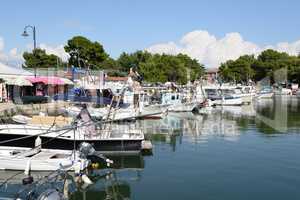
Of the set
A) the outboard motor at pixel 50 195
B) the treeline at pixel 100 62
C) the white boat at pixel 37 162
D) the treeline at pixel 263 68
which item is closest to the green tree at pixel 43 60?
the treeline at pixel 100 62

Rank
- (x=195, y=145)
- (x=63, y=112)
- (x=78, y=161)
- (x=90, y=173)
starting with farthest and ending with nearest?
(x=63, y=112), (x=195, y=145), (x=90, y=173), (x=78, y=161)

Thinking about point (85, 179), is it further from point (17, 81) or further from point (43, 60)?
point (43, 60)

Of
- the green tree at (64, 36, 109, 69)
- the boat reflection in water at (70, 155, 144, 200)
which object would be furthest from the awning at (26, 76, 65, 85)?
the green tree at (64, 36, 109, 69)

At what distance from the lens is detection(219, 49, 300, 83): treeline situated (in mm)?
112938

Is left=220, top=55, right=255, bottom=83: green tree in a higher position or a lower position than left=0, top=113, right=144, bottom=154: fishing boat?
higher

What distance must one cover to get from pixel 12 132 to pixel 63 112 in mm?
13785

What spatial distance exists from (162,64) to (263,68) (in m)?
44.1

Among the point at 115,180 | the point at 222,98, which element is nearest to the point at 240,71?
the point at 222,98

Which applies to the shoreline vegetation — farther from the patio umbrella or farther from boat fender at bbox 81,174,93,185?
boat fender at bbox 81,174,93,185

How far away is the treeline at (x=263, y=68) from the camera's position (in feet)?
371

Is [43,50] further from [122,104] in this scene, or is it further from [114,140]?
[114,140]

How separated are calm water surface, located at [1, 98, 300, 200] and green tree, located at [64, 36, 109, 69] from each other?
50.9 metres

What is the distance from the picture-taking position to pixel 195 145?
2422 centimetres

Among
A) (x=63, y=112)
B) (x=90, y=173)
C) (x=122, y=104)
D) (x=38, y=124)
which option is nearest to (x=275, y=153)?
(x=90, y=173)
